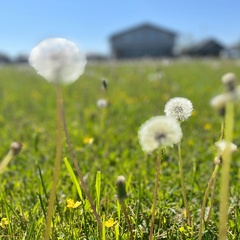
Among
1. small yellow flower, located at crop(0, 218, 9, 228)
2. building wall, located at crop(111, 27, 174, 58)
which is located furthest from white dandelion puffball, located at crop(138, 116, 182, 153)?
building wall, located at crop(111, 27, 174, 58)

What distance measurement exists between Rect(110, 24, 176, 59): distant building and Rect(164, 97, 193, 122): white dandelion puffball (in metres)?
52.2

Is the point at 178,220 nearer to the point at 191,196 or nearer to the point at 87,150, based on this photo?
the point at 191,196

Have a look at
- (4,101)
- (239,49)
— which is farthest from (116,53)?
(4,101)

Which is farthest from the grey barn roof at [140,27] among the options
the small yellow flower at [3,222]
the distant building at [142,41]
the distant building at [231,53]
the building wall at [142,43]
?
the small yellow flower at [3,222]

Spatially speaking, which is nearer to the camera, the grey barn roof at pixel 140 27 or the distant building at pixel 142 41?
the distant building at pixel 142 41

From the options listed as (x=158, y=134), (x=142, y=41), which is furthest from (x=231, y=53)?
Answer: (x=158, y=134)

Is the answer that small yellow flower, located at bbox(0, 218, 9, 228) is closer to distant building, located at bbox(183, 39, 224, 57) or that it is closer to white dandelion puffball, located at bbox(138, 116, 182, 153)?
white dandelion puffball, located at bbox(138, 116, 182, 153)

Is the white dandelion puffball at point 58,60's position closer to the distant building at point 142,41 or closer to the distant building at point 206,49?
the distant building at point 142,41

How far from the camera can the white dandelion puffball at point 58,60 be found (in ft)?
3.36

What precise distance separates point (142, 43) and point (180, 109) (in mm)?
55083

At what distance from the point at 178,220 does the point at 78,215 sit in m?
0.43

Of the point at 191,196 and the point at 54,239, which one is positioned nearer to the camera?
the point at 54,239

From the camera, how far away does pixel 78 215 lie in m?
1.83

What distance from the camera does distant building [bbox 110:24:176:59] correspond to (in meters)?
54.0
